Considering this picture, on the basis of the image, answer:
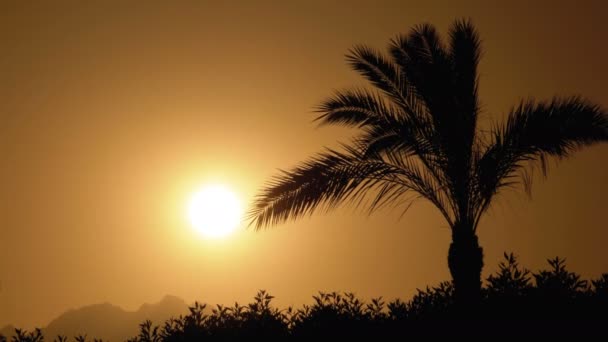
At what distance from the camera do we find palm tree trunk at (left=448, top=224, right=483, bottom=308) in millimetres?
8414

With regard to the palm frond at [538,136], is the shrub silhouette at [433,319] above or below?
below

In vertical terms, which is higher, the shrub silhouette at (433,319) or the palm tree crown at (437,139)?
the palm tree crown at (437,139)

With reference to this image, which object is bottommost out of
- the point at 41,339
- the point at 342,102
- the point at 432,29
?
the point at 41,339

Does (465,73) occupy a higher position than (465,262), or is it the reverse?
(465,73)

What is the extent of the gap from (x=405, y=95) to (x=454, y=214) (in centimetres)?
242

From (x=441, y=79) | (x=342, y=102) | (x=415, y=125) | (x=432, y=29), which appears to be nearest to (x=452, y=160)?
(x=415, y=125)

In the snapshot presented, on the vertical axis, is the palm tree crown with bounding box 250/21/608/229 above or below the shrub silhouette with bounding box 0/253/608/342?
above

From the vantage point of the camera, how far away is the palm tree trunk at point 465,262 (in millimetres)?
8414

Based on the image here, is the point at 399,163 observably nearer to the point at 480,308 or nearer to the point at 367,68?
the point at 367,68

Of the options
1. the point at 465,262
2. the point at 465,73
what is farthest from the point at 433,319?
the point at 465,73

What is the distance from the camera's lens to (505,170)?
880cm

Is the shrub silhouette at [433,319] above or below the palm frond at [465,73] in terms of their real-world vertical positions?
below

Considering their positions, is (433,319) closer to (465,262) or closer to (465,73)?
(465,262)

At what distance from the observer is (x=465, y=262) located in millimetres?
8586
